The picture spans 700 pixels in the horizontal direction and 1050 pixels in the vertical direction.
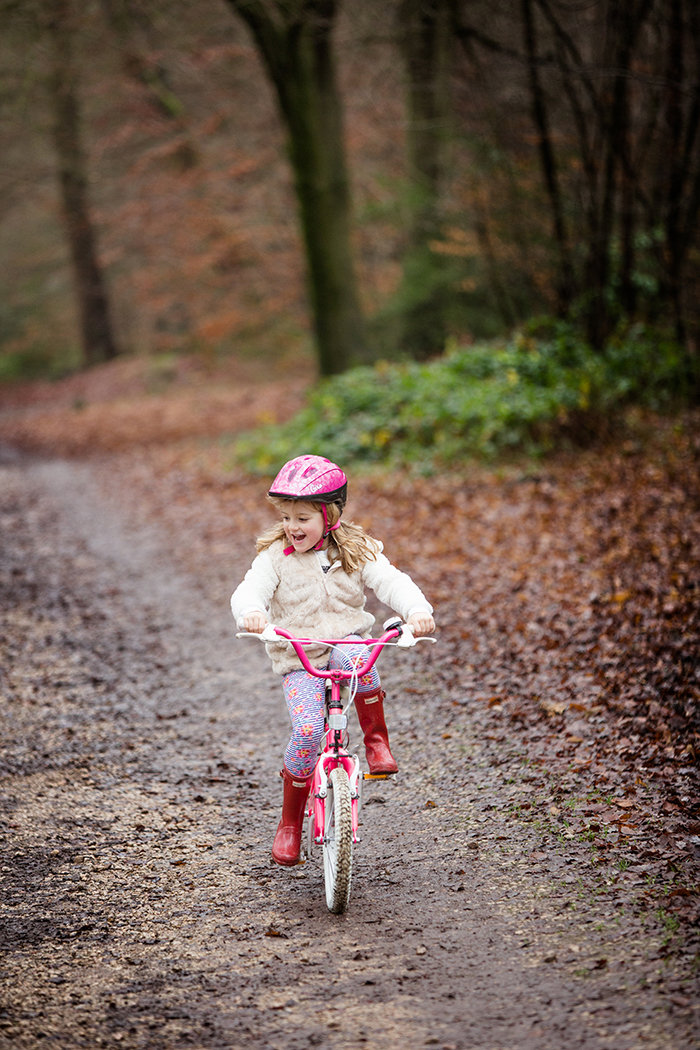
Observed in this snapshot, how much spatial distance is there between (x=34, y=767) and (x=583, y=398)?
787cm

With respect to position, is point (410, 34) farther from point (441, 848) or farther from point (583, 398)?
point (441, 848)

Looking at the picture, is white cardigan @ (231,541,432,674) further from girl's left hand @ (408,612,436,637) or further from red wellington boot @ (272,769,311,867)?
red wellington boot @ (272,769,311,867)

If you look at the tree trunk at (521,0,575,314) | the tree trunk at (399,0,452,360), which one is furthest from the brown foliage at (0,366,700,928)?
the tree trunk at (399,0,452,360)

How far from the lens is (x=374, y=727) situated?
408 cm

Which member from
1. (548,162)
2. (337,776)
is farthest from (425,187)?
(337,776)

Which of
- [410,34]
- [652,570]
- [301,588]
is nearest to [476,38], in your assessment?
[410,34]

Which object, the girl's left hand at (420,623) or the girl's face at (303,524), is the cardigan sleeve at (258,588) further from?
the girl's left hand at (420,623)

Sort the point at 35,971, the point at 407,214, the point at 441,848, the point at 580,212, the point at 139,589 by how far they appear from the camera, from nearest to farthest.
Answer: the point at 35,971 < the point at 441,848 < the point at 139,589 < the point at 580,212 < the point at 407,214

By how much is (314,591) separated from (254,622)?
379 mm

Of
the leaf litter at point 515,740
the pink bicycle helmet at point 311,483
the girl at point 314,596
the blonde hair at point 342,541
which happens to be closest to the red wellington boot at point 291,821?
the girl at point 314,596

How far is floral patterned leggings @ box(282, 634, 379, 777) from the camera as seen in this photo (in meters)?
3.83

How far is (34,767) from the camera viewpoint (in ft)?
17.7

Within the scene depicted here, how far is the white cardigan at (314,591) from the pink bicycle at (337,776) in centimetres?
12

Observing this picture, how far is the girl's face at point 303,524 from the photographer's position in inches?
154
